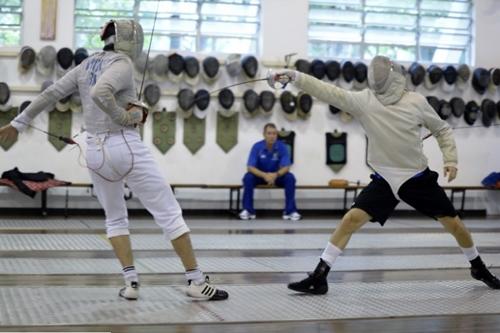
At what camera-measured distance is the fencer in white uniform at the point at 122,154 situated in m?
2.98

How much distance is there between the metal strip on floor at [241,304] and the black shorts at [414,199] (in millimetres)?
375

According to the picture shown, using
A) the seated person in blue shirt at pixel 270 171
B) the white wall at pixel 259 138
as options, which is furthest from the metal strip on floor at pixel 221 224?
the white wall at pixel 259 138

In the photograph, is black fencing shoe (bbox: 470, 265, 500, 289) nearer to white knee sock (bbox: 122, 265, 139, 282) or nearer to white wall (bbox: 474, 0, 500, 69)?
white knee sock (bbox: 122, 265, 139, 282)

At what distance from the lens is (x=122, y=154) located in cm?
298

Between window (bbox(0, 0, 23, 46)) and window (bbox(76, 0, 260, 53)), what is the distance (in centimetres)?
58

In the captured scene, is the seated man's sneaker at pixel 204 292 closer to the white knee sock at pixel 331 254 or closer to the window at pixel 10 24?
the white knee sock at pixel 331 254

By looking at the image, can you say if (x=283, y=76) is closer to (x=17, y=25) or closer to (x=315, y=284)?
(x=315, y=284)

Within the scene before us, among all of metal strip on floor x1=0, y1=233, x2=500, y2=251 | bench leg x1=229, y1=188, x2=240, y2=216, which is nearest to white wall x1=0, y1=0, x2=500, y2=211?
bench leg x1=229, y1=188, x2=240, y2=216

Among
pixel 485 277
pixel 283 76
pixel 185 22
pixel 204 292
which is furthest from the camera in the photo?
pixel 185 22

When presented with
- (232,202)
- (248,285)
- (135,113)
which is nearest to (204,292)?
(248,285)

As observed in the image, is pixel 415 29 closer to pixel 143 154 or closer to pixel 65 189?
pixel 65 189

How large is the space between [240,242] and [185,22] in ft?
11.1

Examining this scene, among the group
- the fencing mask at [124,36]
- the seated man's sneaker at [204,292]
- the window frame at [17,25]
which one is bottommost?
the seated man's sneaker at [204,292]

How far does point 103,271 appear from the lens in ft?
12.6
